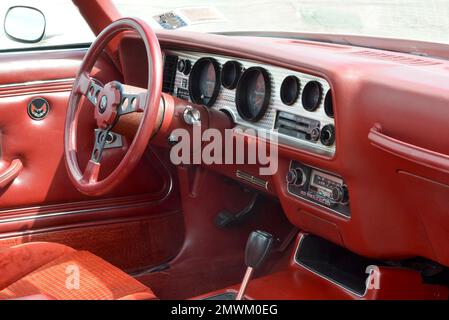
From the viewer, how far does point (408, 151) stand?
1.66m

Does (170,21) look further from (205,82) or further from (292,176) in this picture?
(292,176)

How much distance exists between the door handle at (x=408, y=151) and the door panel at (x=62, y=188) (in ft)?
3.94

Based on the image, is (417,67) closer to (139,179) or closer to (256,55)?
(256,55)

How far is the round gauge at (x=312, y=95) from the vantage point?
1937 mm

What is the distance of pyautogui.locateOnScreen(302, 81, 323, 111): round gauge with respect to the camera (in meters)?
1.94

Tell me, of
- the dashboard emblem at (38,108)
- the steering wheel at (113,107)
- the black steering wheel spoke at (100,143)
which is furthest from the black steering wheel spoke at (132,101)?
the dashboard emblem at (38,108)

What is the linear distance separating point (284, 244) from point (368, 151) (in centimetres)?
104

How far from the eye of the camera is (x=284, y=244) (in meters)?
2.73

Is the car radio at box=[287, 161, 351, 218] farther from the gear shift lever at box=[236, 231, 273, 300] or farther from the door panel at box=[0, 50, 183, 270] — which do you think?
the door panel at box=[0, 50, 183, 270]

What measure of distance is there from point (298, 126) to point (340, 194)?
9.8 inches

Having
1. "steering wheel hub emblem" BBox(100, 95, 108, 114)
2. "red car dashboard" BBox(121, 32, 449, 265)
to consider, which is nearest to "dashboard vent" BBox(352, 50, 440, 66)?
"red car dashboard" BBox(121, 32, 449, 265)

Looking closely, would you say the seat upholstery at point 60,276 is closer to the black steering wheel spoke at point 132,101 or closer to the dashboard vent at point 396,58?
the black steering wheel spoke at point 132,101

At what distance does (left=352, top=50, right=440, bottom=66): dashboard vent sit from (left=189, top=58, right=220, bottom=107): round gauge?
1.63 feet

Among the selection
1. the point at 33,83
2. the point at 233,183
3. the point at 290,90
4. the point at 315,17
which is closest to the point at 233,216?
the point at 233,183
